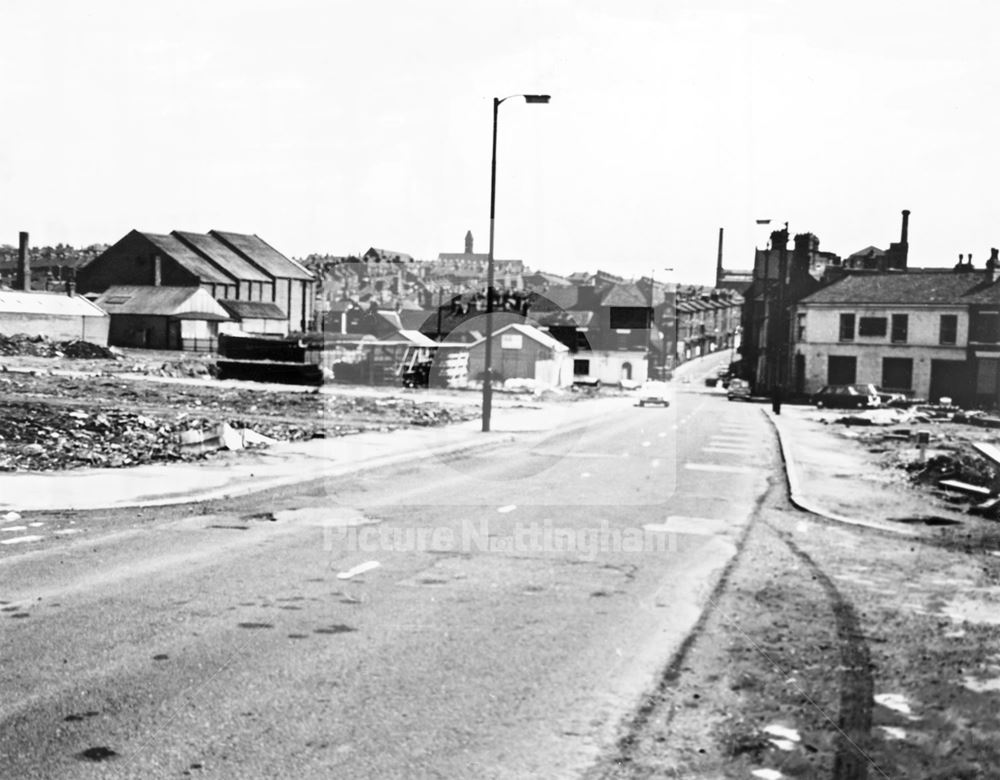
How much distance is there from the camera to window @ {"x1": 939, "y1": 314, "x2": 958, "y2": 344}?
59.1 m

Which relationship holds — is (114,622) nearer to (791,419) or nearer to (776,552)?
(776,552)

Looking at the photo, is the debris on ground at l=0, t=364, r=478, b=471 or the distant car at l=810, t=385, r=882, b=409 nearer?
the debris on ground at l=0, t=364, r=478, b=471

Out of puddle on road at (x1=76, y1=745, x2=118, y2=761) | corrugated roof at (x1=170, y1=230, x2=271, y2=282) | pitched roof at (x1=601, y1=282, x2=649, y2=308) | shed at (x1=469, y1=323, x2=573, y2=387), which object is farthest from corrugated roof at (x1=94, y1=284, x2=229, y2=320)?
puddle on road at (x1=76, y1=745, x2=118, y2=761)

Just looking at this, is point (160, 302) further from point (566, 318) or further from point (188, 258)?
point (566, 318)

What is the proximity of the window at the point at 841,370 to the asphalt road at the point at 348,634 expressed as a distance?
1965 inches

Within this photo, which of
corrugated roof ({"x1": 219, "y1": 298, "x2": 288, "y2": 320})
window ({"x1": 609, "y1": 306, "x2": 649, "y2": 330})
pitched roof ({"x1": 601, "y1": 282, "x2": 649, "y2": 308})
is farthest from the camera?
pitched roof ({"x1": 601, "y1": 282, "x2": 649, "y2": 308})

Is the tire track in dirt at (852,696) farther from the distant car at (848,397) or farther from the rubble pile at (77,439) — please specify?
the distant car at (848,397)

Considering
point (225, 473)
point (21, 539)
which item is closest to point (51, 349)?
point (225, 473)

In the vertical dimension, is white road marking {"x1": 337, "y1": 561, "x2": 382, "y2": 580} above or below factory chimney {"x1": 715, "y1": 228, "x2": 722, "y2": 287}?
below

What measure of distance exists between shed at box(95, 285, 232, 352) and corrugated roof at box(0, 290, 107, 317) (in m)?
3.24

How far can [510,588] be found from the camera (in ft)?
34.9

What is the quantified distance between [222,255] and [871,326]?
65840mm

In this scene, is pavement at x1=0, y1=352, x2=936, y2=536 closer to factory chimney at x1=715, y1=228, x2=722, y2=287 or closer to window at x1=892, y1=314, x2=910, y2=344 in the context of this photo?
window at x1=892, y1=314, x2=910, y2=344

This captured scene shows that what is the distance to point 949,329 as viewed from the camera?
59.4m
